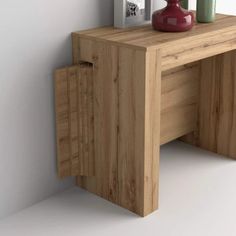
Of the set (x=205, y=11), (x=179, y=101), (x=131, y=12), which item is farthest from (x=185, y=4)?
(x=179, y=101)

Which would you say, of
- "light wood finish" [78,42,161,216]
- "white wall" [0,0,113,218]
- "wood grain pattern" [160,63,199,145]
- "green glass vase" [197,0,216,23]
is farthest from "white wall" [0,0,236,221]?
"wood grain pattern" [160,63,199,145]

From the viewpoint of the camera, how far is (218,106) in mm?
2229

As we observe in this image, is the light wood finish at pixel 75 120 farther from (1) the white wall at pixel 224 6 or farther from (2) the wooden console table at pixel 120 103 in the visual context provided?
(1) the white wall at pixel 224 6

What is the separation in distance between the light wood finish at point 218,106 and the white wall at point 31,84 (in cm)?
56

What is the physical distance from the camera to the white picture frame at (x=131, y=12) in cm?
187

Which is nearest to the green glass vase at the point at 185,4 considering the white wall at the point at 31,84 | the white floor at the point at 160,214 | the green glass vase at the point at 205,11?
the green glass vase at the point at 205,11

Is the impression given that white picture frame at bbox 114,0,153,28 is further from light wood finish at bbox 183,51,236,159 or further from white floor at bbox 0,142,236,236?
white floor at bbox 0,142,236,236

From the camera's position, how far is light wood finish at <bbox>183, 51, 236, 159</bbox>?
7.04 feet

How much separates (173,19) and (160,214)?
0.67 m

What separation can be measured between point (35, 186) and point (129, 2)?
2.39ft

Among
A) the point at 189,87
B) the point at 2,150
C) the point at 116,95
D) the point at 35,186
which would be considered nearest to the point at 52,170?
the point at 35,186

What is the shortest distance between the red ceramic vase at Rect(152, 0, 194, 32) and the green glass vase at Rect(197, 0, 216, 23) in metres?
0.12

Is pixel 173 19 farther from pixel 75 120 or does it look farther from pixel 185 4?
pixel 75 120

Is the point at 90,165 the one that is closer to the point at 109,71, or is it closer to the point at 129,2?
the point at 109,71
